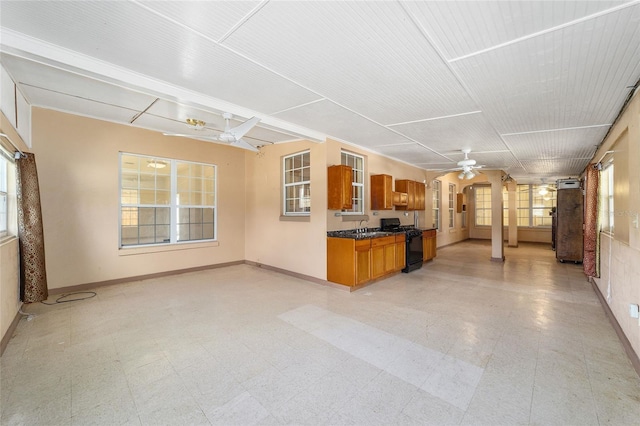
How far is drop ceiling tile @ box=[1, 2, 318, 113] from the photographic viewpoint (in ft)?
6.15

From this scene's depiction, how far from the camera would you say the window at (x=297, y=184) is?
550 centimetres

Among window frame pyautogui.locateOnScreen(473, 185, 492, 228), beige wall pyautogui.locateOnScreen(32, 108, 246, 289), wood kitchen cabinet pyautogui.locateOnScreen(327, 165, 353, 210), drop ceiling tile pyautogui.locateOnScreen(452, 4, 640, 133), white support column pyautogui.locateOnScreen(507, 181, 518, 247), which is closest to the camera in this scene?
drop ceiling tile pyautogui.locateOnScreen(452, 4, 640, 133)

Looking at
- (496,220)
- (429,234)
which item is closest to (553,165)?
(496,220)

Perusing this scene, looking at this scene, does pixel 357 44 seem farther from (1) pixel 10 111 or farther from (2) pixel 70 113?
(2) pixel 70 113

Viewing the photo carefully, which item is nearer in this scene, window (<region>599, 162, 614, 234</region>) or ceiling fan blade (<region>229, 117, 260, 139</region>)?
ceiling fan blade (<region>229, 117, 260, 139</region>)

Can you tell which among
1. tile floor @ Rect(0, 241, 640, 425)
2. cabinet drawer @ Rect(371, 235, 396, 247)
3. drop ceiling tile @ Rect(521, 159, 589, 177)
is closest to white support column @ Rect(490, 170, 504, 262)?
drop ceiling tile @ Rect(521, 159, 589, 177)

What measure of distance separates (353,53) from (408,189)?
16.9ft

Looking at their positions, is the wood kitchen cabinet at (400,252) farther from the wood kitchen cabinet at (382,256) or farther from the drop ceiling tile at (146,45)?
the drop ceiling tile at (146,45)

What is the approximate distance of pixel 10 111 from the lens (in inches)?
115

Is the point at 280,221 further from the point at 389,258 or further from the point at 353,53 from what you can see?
the point at 353,53

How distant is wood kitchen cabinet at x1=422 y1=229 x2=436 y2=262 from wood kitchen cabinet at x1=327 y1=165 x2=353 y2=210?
2889 millimetres

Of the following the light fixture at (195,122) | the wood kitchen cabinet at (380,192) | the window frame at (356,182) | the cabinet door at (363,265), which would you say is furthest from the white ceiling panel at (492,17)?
the wood kitchen cabinet at (380,192)

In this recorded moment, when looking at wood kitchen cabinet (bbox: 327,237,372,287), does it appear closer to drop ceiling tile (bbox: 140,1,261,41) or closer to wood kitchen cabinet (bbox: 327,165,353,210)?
wood kitchen cabinet (bbox: 327,165,353,210)

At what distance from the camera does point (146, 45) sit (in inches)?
87.9
